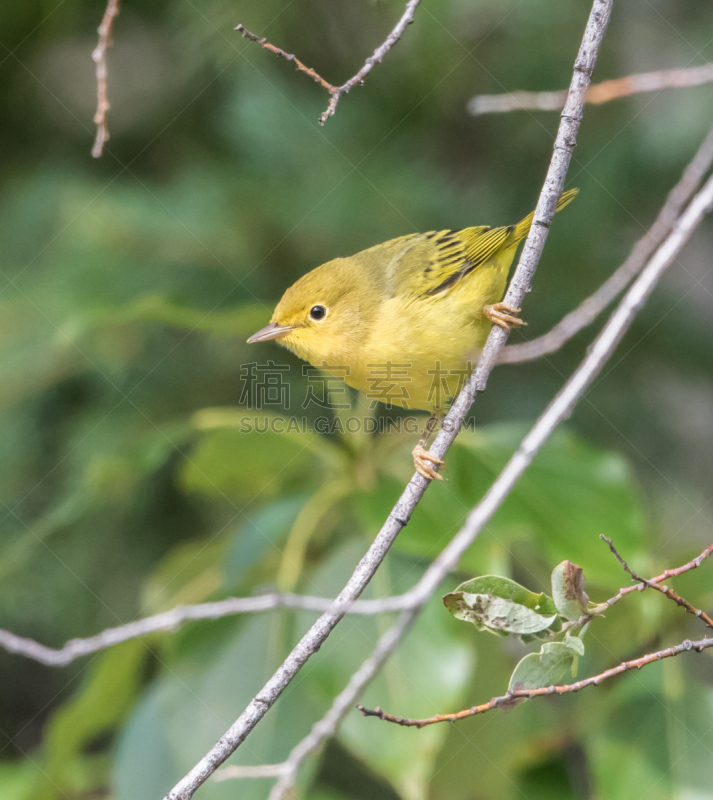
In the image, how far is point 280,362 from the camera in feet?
9.83

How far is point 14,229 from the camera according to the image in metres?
3.16

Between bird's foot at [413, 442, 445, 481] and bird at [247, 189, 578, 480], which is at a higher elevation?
bird at [247, 189, 578, 480]

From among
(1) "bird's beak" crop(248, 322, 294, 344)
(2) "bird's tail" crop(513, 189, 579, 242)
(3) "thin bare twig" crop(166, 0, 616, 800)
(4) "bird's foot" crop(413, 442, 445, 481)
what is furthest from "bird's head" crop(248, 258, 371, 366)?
(3) "thin bare twig" crop(166, 0, 616, 800)

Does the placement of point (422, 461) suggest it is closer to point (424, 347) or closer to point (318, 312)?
point (424, 347)

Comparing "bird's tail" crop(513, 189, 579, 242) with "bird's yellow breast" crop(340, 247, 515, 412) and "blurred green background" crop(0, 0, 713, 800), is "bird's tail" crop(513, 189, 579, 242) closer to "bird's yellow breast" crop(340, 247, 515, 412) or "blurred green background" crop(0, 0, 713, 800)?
"bird's yellow breast" crop(340, 247, 515, 412)

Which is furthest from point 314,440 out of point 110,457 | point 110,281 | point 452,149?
point 452,149

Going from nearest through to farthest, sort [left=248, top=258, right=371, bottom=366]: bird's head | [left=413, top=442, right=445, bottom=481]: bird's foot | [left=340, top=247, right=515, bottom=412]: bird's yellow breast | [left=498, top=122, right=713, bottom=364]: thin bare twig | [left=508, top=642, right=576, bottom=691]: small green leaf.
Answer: [left=498, top=122, right=713, bottom=364]: thin bare twig
[left=508, top=642, right=576, bottom=691]: small green leaf
[left=413, top=442, right=445, bottom=481]: bird's foot
[left=340, top=247, right=515, bottom=412]: bird's yellow breast
[left=248, top=258, right=371, bottom=366]: bird's head

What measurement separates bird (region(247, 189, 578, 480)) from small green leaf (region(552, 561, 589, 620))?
90cm

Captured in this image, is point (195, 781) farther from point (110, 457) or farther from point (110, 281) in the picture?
point (110, 281)

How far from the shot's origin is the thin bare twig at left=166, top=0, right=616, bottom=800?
117 centimetres

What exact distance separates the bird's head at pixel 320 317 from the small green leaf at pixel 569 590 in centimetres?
129

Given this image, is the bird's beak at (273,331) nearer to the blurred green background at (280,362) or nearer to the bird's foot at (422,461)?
the blurred green background at (280,362)

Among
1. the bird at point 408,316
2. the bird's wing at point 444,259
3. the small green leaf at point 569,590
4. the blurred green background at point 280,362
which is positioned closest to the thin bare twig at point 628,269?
the small green leaf at point 569,590

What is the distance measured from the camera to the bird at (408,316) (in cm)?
226
